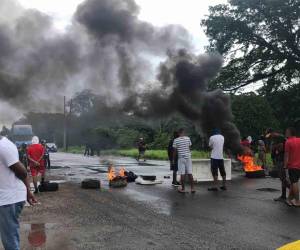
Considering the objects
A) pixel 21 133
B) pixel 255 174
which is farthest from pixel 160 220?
pixel 21 133

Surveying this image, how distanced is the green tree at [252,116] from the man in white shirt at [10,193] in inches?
803

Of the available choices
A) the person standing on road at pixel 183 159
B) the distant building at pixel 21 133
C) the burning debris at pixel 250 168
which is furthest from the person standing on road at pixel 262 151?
the distant building at pixel 21 133

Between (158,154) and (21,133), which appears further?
(21,133)

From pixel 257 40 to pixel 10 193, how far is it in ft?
87.8

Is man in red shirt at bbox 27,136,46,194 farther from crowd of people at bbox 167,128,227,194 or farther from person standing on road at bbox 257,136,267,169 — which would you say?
person standing on road at bbox 257,136,267,169

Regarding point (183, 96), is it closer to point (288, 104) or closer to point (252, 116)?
point (252, 116)

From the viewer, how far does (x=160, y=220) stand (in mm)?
8133

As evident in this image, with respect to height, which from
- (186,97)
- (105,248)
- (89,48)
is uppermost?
(89,48)

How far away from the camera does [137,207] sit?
9609 mm

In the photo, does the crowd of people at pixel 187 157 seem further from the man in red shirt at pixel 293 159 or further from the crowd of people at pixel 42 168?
the man in red shirt at pixel 293 159

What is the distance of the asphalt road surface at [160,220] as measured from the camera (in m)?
6.55

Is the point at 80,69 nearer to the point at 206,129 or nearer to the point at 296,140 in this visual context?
the point at 206,129

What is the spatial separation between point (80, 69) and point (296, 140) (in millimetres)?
10965

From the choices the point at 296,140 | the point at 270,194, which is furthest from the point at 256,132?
the point at 296,140
